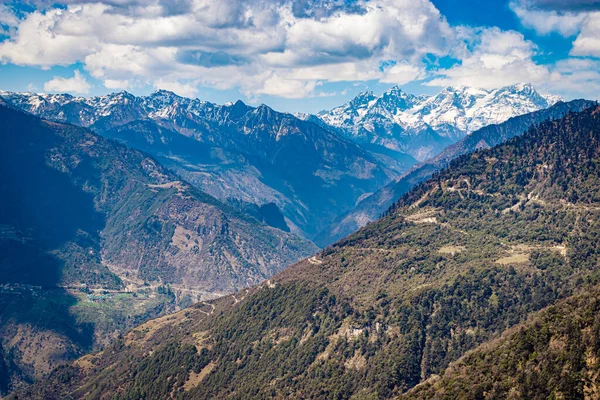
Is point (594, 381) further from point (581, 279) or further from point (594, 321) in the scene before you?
point (581, 279)

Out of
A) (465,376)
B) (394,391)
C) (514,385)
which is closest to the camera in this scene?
(514,385)

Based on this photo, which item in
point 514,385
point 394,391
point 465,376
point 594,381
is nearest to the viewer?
point 594,381

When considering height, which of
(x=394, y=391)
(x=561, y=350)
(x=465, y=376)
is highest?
(x=561, y=350)

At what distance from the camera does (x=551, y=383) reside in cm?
11712

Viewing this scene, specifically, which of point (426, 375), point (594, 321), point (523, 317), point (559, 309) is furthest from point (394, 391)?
point (594, 321)

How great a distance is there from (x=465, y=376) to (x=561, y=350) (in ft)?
81.6

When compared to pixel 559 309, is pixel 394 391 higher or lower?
lower

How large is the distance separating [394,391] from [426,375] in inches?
533

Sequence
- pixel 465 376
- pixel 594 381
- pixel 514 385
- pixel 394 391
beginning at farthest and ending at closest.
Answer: pixel 394 391
pixel 465 376
pixel 514 385
pixel 594 381

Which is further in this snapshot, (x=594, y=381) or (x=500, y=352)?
(x=500, y=352)

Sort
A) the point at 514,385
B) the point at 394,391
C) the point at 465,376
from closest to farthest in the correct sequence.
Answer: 1. the point at 514,385
2. the point at 465,376
3. the point at 394,391

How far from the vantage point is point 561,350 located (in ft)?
406

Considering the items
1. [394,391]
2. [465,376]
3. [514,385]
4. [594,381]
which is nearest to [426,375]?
[394,391]

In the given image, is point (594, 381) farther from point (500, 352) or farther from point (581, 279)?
point (581, 279)
